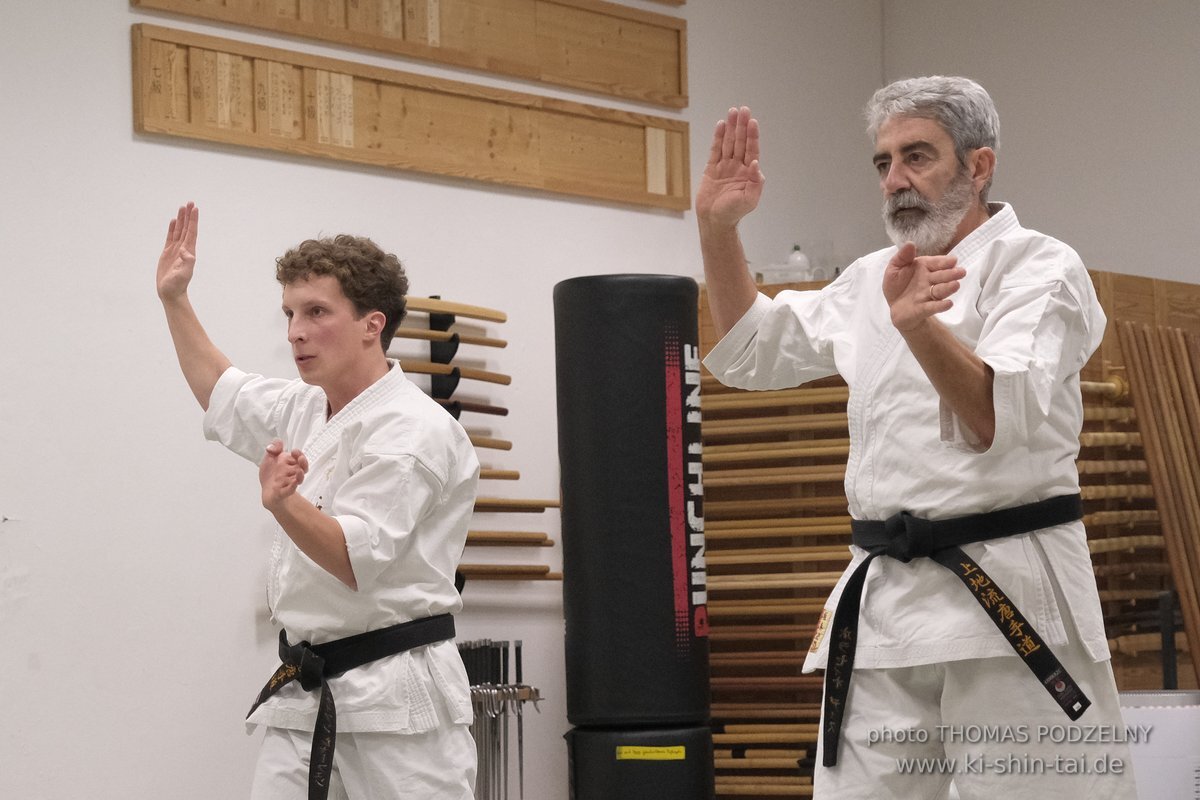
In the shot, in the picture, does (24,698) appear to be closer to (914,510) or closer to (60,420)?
(60,420)

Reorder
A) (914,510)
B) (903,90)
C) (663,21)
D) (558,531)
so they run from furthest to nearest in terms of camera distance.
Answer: (663,21) → (558,531) → (903,90) → (914,510)

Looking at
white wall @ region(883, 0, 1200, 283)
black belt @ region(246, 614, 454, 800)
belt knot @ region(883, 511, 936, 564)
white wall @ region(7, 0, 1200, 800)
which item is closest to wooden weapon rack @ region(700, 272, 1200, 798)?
white wall @ region(883, 0, 1200, 283)

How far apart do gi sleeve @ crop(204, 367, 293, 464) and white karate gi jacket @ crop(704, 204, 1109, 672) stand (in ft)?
4.25

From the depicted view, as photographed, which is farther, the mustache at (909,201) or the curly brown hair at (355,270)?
the curly brown hair at (355,270)

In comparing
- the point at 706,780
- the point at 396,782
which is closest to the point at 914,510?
the point at 396,782

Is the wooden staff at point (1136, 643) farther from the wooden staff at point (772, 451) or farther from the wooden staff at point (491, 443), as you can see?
the wooden staff at point (491, 443)

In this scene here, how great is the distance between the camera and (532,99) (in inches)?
217

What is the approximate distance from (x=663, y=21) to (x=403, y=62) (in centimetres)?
127

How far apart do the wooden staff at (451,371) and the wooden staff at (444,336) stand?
88 millimetres

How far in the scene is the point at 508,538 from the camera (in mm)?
5129

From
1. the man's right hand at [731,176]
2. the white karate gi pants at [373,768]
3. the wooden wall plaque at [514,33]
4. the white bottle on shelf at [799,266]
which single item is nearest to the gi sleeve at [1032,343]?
the man's right hand at [731,176]

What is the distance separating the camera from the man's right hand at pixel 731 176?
243 centimetres

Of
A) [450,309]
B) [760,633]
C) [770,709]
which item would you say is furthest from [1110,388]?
[450,309]

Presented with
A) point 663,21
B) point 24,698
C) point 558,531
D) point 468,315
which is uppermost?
point 663,21
